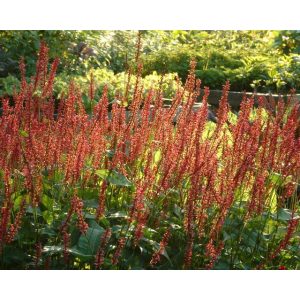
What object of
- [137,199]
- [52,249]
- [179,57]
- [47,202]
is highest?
[179,57]

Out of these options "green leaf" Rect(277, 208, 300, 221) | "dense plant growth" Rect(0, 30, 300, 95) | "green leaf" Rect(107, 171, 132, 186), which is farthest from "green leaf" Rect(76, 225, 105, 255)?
"dense plant growth" Rect(0, 30, 300, 95)

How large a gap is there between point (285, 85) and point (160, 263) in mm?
6102

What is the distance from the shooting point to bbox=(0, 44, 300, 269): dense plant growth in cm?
287

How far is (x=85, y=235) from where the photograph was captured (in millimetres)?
2797

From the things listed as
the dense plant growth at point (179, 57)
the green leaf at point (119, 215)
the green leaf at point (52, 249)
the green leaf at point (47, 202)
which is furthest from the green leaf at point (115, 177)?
the dense plant growth at point (179, 57)

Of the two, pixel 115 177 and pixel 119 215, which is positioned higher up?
pixel 115 177

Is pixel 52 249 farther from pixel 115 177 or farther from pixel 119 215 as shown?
pixel 115 177

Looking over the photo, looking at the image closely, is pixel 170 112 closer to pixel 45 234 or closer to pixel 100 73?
pixel 45 234

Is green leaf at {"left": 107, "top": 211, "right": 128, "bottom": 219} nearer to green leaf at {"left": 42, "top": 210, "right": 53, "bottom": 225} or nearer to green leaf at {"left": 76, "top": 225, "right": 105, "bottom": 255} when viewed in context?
green leaf at {"left": 76, "top": 225, "right": 105, "bottom": 255}

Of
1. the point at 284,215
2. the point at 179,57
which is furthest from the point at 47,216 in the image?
the point at 179,57

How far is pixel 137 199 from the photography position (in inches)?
108

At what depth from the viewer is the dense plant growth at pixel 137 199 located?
113 inches

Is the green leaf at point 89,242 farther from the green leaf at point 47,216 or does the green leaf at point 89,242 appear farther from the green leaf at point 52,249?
the green leaf at point 47,216
